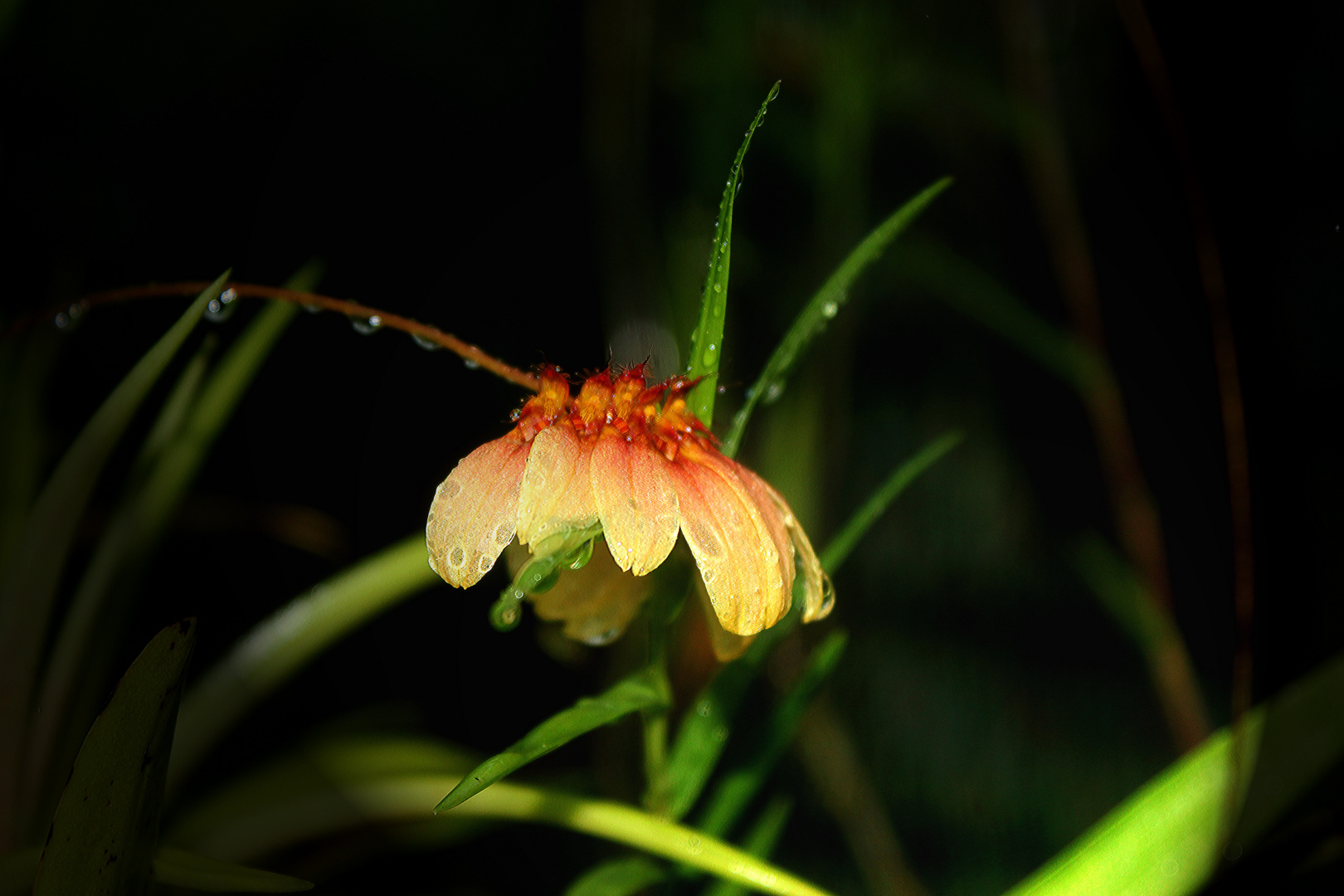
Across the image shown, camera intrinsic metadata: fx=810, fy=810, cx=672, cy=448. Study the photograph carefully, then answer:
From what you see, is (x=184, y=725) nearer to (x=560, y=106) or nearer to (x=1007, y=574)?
(x=560, y=106)

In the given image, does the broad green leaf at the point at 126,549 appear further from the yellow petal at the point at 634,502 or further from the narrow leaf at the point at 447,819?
the yellow petal at the point at 634,502

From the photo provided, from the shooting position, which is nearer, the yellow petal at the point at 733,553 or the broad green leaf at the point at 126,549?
the yellow petal at the point at 733,553

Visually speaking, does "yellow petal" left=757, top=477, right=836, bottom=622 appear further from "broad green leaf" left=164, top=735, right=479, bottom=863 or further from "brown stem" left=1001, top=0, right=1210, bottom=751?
"brown stem" left=1001, top=0, right=1210, bottom=751

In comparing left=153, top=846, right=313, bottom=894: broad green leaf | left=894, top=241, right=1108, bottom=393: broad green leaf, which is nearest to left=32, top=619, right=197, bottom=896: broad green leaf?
left=153, top=846, right=313, bottom=894: broad green leaf

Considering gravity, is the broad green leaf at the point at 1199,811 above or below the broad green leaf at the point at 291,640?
below

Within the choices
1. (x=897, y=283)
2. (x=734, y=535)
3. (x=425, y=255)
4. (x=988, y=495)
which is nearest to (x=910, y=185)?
(x=897, y=283)

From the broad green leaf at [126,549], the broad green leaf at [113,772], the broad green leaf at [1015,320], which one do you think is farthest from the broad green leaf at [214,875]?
the broad green leaf at [1015,320]
